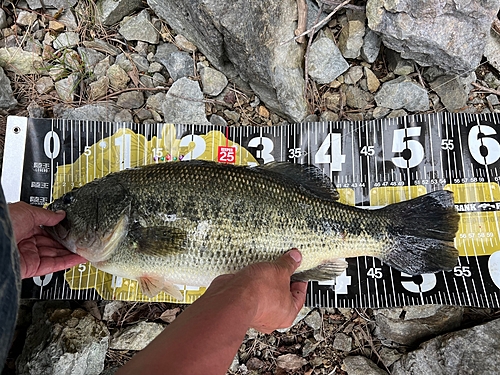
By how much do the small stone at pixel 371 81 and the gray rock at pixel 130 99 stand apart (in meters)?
2.27

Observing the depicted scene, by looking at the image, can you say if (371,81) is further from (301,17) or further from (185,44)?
(185,44)

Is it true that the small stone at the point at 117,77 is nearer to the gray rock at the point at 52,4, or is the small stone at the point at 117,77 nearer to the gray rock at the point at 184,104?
the gray rock at the point at 184,104

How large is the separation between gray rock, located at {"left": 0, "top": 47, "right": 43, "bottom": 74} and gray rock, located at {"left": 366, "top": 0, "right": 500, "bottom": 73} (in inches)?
131

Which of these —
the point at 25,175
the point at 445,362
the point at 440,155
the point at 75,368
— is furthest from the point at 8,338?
the point at 440,155

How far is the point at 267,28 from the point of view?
3.93m

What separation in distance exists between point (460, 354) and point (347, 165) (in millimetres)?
1905

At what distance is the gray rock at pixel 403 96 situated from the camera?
4.14 meters

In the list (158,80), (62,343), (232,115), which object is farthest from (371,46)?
(62,343)

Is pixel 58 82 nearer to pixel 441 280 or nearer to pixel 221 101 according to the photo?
pixel 221 101

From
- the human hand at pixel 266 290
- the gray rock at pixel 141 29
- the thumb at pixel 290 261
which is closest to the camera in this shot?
the human hand at pixel 266 290

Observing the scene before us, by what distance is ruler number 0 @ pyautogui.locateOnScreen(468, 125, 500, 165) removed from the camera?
396 cm

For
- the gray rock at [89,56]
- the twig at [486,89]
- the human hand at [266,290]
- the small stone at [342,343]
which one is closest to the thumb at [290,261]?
the human hand at [266,290]

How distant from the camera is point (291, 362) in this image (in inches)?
155

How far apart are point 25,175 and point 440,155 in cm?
396
